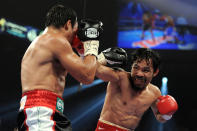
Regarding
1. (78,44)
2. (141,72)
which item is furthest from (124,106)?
(78,44)

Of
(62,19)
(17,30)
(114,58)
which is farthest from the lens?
(17,30)

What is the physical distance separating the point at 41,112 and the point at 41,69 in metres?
0.25

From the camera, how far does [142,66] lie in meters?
2.21

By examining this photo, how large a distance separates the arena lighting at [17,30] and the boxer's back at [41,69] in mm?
3279

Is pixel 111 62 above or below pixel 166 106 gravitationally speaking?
above

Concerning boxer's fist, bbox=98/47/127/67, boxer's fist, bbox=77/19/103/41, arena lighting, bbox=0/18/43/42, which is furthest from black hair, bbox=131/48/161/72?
arena lighting, bbox=0/18/43/42

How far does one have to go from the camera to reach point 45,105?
1512 mm

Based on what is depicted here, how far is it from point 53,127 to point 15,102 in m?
3.56

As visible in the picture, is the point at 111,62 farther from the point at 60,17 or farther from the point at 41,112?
the point at 41,112

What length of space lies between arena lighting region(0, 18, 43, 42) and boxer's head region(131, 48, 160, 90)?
2938mm

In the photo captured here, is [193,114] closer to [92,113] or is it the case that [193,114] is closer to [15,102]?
[92,113]

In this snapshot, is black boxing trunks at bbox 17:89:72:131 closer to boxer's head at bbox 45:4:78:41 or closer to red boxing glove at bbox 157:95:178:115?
boxer's head at bbox 45:4:78:41

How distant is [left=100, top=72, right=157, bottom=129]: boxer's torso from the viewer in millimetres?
2229

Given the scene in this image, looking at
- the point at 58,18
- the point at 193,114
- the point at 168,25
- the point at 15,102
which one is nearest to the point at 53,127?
the point at 58,18
